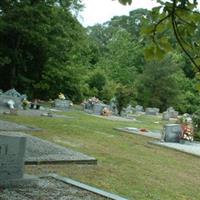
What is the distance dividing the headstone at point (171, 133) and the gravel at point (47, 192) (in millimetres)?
9566

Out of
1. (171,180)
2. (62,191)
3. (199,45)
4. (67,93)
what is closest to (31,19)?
(67,93)

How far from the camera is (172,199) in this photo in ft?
24.8

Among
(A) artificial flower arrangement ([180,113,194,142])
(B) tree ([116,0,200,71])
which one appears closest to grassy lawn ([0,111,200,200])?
(A) artificial flower arrangement ([180,113,194,142])

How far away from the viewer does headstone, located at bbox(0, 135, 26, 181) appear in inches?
274

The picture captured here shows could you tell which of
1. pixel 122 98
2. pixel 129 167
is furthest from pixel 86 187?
pixel 122 98

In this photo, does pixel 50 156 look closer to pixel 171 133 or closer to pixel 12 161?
pixel 12 161

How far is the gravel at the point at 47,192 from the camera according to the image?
6.30 m

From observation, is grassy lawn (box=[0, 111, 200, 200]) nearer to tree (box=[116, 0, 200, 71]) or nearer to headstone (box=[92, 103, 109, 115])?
tree (box=[116, 0, 200, 71])

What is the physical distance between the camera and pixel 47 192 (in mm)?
6621

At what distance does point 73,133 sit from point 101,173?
→ 6034mm

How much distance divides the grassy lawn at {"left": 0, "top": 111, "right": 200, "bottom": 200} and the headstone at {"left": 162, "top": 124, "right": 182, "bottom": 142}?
0.85 meters

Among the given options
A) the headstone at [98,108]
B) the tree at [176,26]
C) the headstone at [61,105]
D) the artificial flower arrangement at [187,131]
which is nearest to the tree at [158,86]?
the headstone at [98,108]

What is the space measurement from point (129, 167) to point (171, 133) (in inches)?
276

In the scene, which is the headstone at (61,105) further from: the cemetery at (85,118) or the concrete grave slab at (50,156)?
the concrete grave slab at (50,156)
